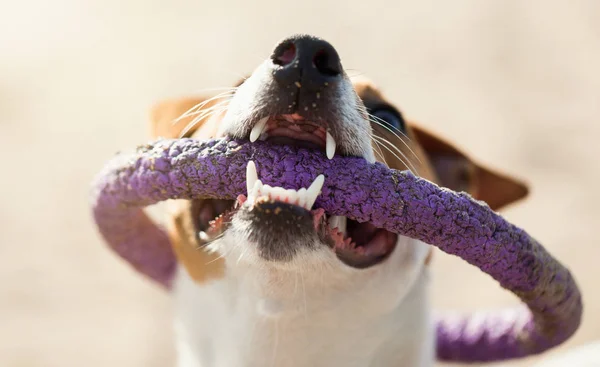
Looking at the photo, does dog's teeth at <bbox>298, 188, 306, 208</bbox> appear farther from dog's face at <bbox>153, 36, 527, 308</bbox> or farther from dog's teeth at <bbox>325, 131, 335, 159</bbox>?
dog's teeth at <bbox>325, 131, 335, 159</bbox>

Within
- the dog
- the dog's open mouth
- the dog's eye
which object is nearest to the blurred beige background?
the dog

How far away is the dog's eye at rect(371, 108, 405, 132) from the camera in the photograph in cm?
186

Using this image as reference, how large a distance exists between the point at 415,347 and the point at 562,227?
93.4 inches

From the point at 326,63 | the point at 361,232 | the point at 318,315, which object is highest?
the point at 326,63

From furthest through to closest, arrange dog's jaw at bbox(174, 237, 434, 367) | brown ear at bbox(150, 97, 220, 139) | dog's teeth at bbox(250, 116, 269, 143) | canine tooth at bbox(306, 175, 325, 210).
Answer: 1. brown ear at bbox(150, 97, 220, 139)
2. dog's jaw at bbox(174, 237, 434, 367)
3. dog's teeth at bbox(250, 116, 269, 143)
4. canine tooth at bbox(306, 175, 325, 210)

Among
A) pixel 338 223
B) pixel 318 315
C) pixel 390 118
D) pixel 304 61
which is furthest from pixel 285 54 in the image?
pixel 318 315

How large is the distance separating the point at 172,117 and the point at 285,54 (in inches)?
26.4

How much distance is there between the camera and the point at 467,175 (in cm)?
228

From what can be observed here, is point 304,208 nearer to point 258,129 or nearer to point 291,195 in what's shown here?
point 291,195

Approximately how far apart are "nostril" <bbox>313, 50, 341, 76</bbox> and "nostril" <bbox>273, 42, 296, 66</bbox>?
0.05 meters

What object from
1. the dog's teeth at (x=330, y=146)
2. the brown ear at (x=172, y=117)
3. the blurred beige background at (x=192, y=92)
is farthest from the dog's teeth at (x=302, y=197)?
the blurred beige background at (x=192, y=92)

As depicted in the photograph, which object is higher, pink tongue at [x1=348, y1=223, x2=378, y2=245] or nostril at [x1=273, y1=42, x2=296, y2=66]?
nostril at [x1=273, y1=42, x2=296, y2=66]

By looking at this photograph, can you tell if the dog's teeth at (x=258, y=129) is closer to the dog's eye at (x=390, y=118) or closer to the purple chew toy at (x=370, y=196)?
the purple chew toy at (x=370, y=196)

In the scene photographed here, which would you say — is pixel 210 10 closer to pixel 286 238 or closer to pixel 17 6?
pixel 17 6
